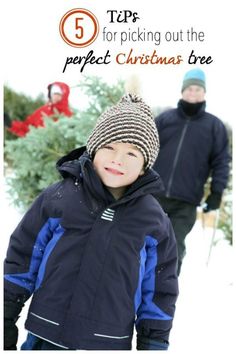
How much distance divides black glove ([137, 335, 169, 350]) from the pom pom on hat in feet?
3.78

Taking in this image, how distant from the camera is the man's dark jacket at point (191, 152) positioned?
2.96m

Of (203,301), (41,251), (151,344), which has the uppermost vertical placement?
(41,251)

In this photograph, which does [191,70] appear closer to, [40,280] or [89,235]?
[89,235]

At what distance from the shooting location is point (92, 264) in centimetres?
131

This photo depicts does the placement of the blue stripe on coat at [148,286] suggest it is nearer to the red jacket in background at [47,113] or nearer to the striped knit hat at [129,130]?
the striped knit hat at [129,130]

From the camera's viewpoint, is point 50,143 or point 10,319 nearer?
point 10,319

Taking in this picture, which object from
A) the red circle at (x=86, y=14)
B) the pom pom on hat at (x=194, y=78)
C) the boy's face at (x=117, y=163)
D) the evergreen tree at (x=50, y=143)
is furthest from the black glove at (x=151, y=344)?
the evergreen tree at (x=50, y=143)

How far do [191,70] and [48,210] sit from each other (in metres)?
0.99

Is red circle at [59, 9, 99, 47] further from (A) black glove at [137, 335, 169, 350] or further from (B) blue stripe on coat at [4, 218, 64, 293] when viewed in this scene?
(A) black glove at [137, 335, 169, 350]

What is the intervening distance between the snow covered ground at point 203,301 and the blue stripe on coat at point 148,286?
0.62 ft

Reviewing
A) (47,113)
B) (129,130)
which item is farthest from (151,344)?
(47,113)

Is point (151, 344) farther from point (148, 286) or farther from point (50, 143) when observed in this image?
point (50, 143)

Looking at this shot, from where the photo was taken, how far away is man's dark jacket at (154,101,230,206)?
2.96 meters

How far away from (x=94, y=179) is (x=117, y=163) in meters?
0.09
